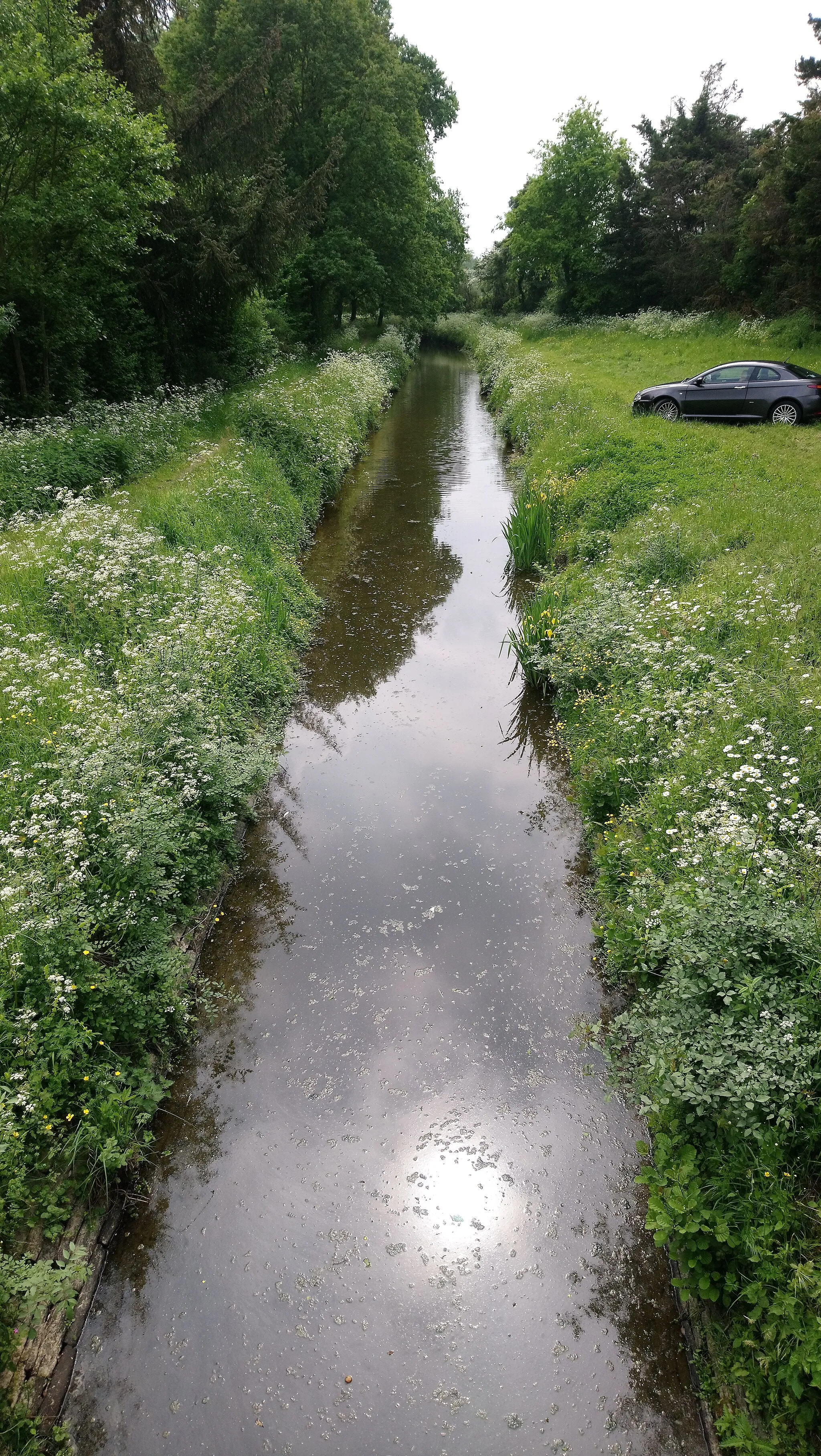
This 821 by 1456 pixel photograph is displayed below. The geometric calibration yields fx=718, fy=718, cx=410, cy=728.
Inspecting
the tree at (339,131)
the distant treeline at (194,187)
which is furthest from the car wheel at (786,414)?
the tree at (339,131)

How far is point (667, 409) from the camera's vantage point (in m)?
16.9

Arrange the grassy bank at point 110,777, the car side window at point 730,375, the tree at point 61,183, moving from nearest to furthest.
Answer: the grassy bank at point 110,777
the tree at point 61,183
the car side window at point 730,375

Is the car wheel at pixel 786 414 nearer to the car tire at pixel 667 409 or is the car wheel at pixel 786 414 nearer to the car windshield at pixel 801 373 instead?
the car windshield at pixel 801 373

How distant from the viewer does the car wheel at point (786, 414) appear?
49.3ft

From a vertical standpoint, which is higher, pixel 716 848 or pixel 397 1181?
pixel 716 848

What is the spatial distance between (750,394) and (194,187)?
1441 cm

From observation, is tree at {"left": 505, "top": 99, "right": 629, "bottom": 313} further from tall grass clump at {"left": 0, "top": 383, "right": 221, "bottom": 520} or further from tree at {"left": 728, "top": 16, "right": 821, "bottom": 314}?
tall grass clump at {"left": 0, "top": 383, "right": 221, "bottom": 520}

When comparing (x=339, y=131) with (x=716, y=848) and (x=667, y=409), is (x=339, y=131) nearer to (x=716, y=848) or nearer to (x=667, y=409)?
(x=667, y=409)

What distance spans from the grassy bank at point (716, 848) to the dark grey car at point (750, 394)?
3.58 metres

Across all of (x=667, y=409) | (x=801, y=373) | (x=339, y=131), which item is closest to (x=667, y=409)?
(x=667, y=409)

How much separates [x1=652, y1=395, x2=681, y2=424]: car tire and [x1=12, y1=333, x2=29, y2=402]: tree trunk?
13.4 m

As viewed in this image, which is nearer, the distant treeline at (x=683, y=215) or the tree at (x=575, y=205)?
the distant treeline at (x=683, y=215)

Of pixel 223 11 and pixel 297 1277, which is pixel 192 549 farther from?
pixel 223 11

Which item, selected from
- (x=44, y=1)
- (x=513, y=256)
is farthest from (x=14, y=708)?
(x=513, y=256)
